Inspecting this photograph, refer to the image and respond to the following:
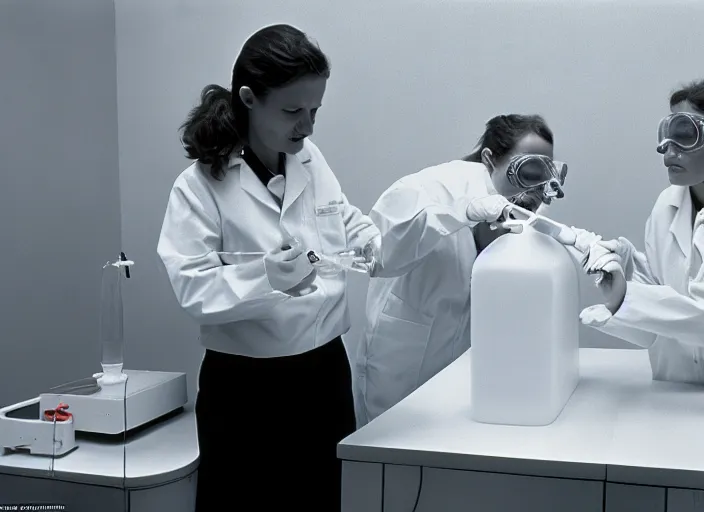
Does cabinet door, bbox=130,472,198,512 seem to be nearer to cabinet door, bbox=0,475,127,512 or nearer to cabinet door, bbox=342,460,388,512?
cabinet door, bbox=0,475,127,512

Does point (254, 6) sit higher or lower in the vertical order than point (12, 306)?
higher

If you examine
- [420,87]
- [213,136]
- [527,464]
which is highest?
[420,87]

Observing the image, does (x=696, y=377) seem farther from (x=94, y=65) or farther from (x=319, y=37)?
(x=94, y=65)

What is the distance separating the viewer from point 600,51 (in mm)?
2148

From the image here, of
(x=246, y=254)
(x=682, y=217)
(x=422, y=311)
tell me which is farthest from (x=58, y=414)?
(x=682, y=217)

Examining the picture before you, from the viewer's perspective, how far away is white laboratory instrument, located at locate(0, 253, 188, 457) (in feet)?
5.18

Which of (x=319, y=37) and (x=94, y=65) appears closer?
(x=94, y=65)

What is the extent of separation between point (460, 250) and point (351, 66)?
2.18ft

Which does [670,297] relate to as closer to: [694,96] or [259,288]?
[694,96]

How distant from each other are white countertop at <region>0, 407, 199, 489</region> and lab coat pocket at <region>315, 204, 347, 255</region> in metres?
0.57

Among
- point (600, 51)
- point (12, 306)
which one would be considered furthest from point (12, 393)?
point (600, 51)

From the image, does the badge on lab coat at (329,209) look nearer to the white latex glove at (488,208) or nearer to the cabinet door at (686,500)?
the white latex glove at (488,208)

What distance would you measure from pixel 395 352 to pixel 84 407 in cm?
81

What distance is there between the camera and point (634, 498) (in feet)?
3.50
